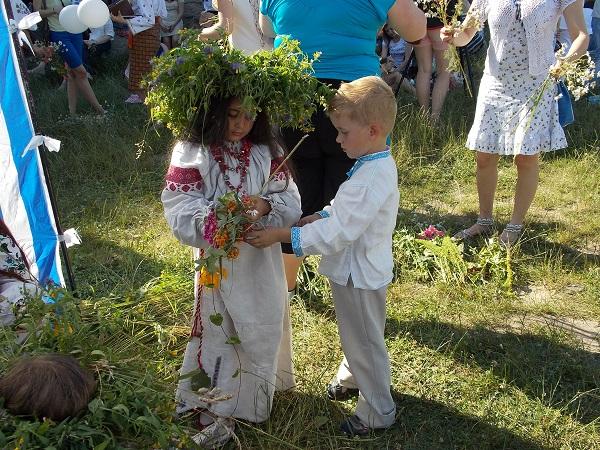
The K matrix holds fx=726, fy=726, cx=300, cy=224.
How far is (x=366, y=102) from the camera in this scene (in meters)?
2.54

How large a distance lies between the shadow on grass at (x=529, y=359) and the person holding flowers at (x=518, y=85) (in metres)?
0.84

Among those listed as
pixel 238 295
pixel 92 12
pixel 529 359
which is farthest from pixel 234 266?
pixel 92 12

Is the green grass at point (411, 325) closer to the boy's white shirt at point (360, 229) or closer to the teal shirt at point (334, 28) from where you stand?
the boy's white shirt at point (360, 229)

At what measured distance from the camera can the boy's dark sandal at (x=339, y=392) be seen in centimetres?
317

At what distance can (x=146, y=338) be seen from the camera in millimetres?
3416

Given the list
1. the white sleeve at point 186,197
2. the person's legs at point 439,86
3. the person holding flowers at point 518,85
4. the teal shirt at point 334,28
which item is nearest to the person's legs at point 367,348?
the white sleeve at point 186,197

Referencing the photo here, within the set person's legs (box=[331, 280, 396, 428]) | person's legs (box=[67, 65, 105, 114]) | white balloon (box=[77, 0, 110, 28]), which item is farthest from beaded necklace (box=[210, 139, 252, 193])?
person's legs (box=[67, 65, 105, 114])

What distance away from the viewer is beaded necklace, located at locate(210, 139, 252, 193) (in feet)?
8.59

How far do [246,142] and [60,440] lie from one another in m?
1.27

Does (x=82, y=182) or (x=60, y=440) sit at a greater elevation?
(x=82, y=182)

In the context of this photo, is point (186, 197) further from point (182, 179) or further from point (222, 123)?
point (222, 123)

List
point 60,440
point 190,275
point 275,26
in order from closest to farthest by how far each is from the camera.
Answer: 1. point 60,440
2. point 275,26
3. point 190,275

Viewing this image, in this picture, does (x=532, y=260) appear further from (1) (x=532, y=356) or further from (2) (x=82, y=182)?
(2) (x=82, y=182)

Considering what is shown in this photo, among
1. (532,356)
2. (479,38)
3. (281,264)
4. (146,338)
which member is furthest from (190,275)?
(479,38)
